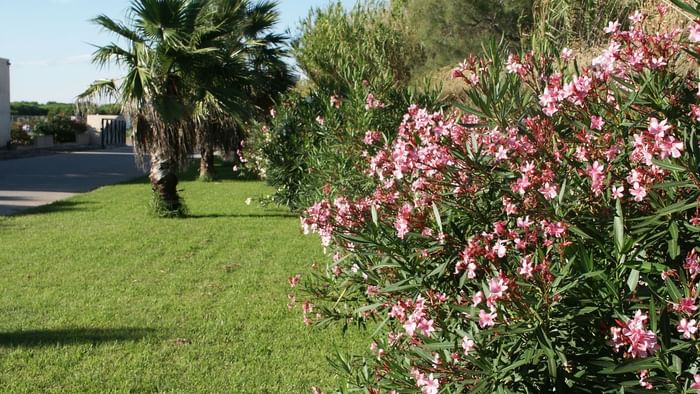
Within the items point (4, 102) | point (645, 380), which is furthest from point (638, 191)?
point (4, 102)

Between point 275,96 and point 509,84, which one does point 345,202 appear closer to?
point 509,84

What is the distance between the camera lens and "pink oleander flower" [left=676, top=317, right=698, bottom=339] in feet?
6.24

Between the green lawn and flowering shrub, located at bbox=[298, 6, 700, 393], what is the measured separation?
256 cm

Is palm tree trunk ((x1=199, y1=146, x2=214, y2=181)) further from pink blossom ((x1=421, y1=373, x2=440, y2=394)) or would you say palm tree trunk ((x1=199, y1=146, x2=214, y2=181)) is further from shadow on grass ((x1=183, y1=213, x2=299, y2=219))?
pink blossom ((x1=421, y1=373, x2=440, y2=394))

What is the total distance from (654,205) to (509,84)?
2.34 ft

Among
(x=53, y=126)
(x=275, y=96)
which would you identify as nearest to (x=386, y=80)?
(x=275, y=96)

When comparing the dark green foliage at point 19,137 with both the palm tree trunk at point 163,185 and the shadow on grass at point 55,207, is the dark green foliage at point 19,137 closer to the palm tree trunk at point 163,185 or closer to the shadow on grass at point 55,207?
the shadow on grass at point 55,207

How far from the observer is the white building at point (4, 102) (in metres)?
35.9

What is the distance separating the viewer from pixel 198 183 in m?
22.5

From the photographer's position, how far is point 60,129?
4362cm

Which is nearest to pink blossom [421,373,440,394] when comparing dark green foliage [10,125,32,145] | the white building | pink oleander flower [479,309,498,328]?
pink oleander flower [479,309,498,328]

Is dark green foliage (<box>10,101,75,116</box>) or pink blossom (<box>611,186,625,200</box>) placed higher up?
pink blossom (<box>611,186,625,200</box>)

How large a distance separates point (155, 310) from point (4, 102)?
3435cm

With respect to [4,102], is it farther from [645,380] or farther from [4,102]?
[645,380]
